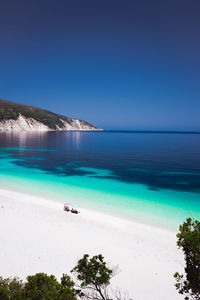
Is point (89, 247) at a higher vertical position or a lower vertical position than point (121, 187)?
higher

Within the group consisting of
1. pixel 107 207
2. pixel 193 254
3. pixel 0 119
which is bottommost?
pixel 107 207

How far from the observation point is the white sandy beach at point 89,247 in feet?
25.7

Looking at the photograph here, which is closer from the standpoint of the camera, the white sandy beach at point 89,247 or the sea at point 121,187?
the white sandy beach at point 89,247

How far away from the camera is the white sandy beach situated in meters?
7.85

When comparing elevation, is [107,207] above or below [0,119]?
below

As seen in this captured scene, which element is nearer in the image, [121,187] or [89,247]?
[89,247]

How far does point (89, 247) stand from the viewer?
10.0 metres

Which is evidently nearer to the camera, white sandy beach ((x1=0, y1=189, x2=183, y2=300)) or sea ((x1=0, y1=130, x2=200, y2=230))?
white sandy beach ((x1=0, y1=189, x2=183, y2=300))

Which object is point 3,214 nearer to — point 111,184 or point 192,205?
point 111,184

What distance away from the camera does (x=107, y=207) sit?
59.2 feet

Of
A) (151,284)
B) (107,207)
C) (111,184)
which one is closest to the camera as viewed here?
(151,284)

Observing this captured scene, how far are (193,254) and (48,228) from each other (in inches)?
379

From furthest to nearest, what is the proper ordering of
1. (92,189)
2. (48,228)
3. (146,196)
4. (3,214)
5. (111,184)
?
1. (111,184)
2. (92,189)
3. (146,196)
4. (3,214)
5. (48,228)

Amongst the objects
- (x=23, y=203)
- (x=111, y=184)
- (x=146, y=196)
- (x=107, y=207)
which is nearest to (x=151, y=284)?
(x=107, y=207)
